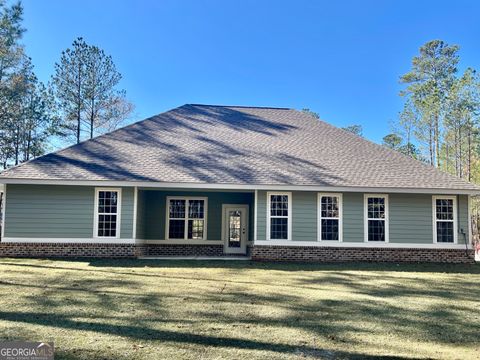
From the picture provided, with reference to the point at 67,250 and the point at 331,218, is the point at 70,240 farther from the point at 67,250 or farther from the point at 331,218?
the point at 331,218

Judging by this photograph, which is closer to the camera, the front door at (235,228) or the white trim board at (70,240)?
the white trim board at (70,240)

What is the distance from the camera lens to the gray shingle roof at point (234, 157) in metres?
13.0

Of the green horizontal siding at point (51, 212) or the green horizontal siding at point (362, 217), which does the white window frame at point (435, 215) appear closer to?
the green horizontal siding at point (362, 217)

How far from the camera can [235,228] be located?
15766 mm

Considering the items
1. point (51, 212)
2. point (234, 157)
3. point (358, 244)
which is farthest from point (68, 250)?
point (358, 244)

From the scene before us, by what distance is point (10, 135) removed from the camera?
25.3 m

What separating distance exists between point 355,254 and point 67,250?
978 centimetres

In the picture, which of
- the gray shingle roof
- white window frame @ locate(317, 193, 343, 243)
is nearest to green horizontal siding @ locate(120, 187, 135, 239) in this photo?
the gray shingle roof

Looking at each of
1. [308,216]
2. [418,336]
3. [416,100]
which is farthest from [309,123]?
[416,100]

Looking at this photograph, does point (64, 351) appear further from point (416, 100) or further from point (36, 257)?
point (416, 100)

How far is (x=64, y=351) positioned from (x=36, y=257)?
31.6 feet

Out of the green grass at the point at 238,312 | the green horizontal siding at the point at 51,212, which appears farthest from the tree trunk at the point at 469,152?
the green horizontal siding at the point at 51,212

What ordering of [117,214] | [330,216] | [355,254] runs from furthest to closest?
[330,216]
[355,254]
[117,214]

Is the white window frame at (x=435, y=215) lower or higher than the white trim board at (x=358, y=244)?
higher
